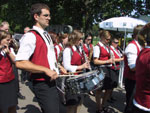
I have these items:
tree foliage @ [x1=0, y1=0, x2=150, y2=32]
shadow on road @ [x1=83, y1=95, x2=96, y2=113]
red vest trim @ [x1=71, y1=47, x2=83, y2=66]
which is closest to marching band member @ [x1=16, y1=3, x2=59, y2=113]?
red vest trim @ [x1=71, y1=47, x2=83, y2=66]

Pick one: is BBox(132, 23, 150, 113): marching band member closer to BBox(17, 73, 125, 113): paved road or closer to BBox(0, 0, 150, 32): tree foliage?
BBox(17, 73, 125, 113): paved road

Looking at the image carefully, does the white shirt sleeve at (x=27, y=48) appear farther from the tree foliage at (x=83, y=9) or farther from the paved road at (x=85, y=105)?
the tree foliage at (x=83, y=9)

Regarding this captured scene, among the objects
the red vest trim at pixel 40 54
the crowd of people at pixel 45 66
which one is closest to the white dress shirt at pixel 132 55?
the crowd of people at pixel 45 66

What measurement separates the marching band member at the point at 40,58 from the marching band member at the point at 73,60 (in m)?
0.89

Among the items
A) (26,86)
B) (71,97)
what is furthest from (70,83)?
(26,86)

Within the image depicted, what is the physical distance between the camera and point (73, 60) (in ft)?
10.5

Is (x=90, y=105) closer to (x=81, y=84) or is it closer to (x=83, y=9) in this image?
(x=81, y=84)

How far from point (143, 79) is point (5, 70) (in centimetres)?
207

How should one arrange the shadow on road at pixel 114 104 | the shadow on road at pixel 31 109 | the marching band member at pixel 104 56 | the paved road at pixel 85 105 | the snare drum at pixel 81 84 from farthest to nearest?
the shadow on road at pixel 114 104 → the paved road at pixel 85 105 → the shadow on road at pixel 31 109 → the marching band member at pixel 104 56 → the snare drum at pixel 81 84

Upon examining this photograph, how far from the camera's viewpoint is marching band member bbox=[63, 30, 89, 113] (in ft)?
9.97

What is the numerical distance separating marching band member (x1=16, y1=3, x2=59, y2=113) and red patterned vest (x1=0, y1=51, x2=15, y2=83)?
930mm

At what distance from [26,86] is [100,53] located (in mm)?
3567

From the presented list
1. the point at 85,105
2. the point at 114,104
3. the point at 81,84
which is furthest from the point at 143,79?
the point at 114,104

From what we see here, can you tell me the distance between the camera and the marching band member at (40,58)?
1.96 metres
